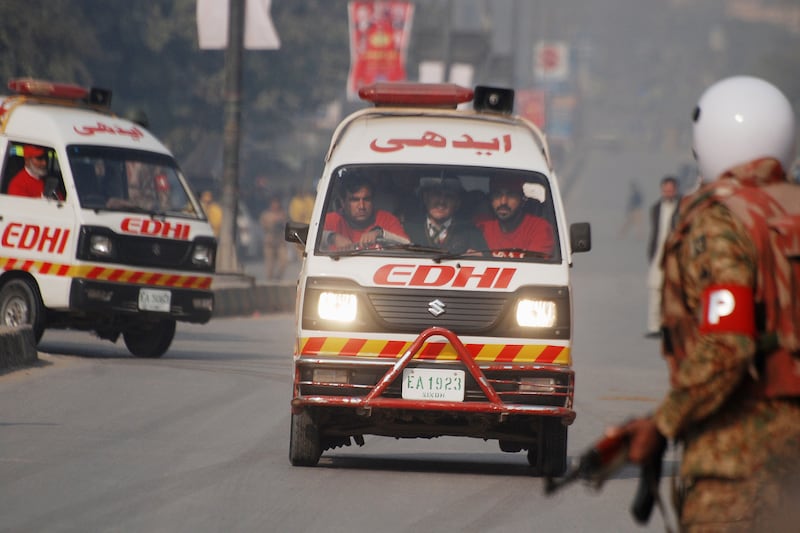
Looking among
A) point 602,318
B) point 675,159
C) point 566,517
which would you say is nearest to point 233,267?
point 602,318

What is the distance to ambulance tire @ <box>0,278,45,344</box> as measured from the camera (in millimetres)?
15648

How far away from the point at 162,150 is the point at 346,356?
806 centimetres

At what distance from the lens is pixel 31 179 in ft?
52.5

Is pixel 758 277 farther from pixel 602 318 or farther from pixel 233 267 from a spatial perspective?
pixel 602 318

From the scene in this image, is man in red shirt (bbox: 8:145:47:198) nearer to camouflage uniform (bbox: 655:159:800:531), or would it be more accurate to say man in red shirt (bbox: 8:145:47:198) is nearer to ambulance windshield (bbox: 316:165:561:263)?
ambulance windshield (bbox: 316:165:561:263)

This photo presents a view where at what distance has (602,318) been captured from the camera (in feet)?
93.0

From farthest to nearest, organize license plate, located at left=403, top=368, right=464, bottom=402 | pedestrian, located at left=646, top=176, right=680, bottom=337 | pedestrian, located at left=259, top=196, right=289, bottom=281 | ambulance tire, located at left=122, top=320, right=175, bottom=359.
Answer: pedestrian, located at left=259, top=196, right=289, bottom=281
pedestrian, located at left=646, top=176, right=680, bottom=337
ambulance tire, located at left=122, top=320, right=175, bottom=359
license plate, located at left=403, top=368, right=464, bottom=402

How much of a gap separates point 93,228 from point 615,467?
12.1 m

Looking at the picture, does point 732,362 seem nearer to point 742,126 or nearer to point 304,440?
point 742,126

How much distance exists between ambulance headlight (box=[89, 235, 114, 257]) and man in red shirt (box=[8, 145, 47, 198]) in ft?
2.30

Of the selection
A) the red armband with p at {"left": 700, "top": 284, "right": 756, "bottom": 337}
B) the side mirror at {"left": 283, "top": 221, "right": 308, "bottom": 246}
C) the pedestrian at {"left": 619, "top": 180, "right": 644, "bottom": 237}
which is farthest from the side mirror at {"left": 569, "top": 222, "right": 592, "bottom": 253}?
the pedestrian at {"left": 619, "top": 180, "right": 644, "bottom": 237}

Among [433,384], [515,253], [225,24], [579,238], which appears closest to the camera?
[433,384]

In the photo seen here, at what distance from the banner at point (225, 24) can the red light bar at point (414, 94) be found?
14.8m

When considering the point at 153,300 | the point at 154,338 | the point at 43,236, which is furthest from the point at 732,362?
the point at 154,338
